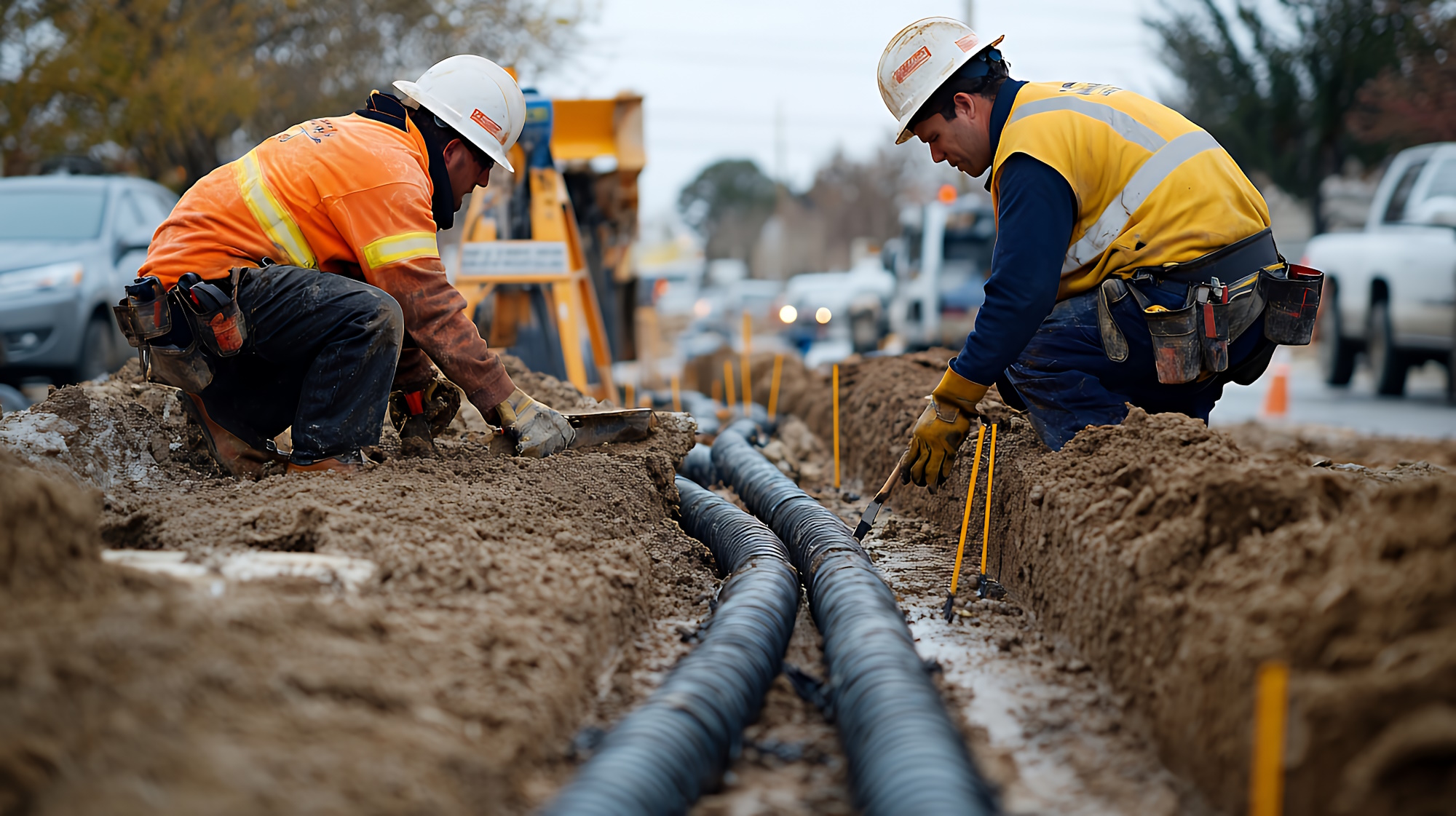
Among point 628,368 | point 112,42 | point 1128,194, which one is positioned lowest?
point 628,368

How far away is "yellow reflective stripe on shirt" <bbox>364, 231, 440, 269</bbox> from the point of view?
3502 mm

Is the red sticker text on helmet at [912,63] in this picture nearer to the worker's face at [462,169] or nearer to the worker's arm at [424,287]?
the worker's face at [462,169]

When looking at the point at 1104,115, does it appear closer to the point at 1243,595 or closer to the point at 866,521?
the point at 866,521

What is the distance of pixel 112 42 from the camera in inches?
565

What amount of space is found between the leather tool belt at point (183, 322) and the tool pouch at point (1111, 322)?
2.93m

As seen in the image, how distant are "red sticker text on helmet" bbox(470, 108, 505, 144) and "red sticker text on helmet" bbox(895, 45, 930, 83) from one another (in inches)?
57.7

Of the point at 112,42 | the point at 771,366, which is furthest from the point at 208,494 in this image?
the point at 112,42

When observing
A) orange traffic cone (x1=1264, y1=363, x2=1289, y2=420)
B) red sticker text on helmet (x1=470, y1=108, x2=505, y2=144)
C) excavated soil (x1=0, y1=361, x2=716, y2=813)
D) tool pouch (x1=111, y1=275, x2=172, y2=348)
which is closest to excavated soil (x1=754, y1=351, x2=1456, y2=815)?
excavated soil (x1=0, y1=361, x2=716, y2=813)

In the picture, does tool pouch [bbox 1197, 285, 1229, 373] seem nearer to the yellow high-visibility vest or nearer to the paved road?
the yellow high-visibility vest

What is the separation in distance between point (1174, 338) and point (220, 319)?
3200 mm

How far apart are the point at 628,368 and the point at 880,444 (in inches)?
381

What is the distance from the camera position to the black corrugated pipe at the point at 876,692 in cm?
187

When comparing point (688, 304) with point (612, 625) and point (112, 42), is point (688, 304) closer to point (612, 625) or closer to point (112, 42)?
point (112, 42)

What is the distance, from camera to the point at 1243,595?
2189mm
